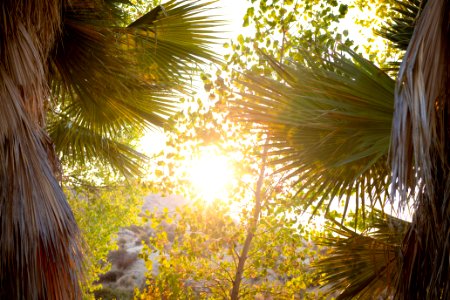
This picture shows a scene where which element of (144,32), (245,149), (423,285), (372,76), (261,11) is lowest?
(423,285)

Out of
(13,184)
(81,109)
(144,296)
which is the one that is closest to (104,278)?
(144,296)

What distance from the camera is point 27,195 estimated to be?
299 centimetres

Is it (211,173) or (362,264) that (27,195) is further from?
(211,173)

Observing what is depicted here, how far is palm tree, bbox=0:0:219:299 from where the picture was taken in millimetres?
2939

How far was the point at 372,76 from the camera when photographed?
9.41 feet

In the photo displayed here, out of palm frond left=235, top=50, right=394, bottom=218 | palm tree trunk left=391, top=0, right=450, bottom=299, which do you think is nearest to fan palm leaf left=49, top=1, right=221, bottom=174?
palm frond left=235, top=50, right=394, bottom=218

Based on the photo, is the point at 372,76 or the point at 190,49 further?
the point at 190,49

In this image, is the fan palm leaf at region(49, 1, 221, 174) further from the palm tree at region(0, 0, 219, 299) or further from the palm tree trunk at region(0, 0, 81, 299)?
the palm tree trunk at region(0, 0, 81, 299)

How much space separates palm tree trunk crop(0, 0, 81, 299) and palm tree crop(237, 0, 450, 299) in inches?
46.8

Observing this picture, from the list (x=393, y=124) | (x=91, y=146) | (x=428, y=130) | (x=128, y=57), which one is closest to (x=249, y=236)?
(x=91, y=146)

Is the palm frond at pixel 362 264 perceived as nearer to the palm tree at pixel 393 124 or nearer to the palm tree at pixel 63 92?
the palm tree at pixel 393 124

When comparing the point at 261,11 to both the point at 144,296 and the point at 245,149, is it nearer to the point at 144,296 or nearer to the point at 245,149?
the point at 245,149

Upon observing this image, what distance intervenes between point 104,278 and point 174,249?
623 inches

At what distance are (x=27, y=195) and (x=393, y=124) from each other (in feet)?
6.32
